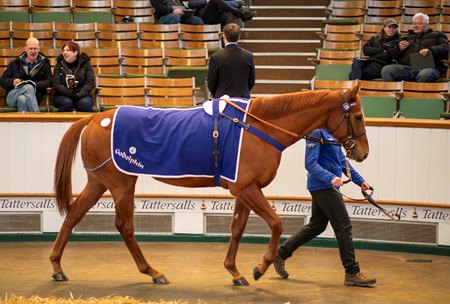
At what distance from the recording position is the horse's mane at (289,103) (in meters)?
7.79

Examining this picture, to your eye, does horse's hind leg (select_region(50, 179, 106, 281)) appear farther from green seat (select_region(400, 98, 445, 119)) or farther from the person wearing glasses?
the person wearing glasses

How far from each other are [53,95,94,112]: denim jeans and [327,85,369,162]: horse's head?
15.4 feet

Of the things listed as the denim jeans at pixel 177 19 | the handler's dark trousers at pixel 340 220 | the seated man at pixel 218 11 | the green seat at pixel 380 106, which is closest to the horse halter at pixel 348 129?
the handler's dark trousers at pixel 340 220

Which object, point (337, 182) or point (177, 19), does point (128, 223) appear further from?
point (177, 19)

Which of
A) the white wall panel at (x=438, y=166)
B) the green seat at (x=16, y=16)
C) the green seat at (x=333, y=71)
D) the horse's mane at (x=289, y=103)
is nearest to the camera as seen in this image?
the horse's mane at (x=289, y=103)

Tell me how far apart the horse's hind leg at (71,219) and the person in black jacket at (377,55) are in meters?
5.43

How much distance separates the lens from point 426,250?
31.5 feet

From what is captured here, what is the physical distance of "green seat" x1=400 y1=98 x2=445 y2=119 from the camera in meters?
11.7

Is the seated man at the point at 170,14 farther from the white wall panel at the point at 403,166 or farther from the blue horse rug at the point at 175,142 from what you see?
the blue horse rug at the point at 175,142

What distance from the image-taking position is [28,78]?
12023mm

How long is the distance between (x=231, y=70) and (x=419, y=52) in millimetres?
4361

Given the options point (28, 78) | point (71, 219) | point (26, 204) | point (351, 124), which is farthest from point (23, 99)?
point (351, 124)

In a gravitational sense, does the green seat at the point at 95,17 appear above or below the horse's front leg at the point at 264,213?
above

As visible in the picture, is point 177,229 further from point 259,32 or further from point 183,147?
point 259,32
